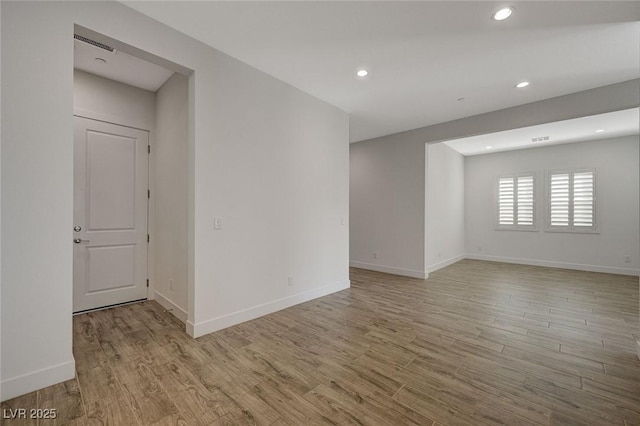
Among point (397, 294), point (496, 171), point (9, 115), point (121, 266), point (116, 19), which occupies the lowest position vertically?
point (397, 294)

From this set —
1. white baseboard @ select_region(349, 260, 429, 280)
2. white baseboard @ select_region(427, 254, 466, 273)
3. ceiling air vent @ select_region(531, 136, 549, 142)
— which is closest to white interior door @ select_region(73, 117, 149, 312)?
white baseboard @ select_region(349, 260, 429, 280)

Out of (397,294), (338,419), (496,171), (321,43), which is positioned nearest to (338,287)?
(397,294)

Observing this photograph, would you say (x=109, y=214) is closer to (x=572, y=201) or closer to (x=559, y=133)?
(x=559, y=133)

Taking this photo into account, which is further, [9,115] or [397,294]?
[397,294]

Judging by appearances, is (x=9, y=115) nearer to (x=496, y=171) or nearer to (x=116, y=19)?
(x=116, y=19)

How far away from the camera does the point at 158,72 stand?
3.35 meters

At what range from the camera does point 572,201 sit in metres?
6.29

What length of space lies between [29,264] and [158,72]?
2554 millimetres

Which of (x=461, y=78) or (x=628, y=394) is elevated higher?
(x=461, y=78)

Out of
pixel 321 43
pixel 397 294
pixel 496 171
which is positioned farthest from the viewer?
pixel 496 171

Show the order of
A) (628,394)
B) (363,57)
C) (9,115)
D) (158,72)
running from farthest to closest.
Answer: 1. (158,72)
2. (363,57)
3. (628,394)
4. (9,115)

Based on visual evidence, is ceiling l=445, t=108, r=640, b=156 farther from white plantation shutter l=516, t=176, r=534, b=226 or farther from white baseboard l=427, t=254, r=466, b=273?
white baseboard l=427, t=254, r=466, b=273

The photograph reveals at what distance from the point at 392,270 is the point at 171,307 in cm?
419

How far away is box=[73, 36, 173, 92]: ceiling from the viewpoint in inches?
114
